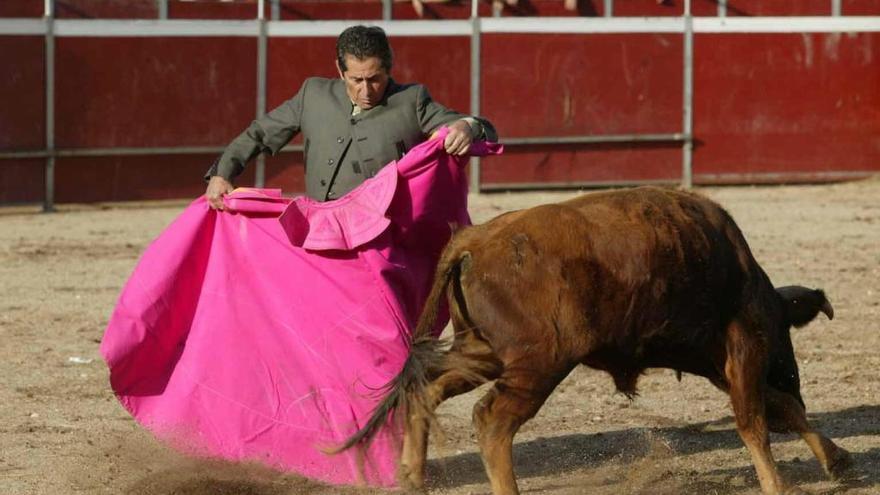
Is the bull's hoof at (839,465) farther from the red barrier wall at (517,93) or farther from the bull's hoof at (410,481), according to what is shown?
the red barrier wall at (517,93)

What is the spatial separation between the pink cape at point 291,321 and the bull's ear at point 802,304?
3.05 feet

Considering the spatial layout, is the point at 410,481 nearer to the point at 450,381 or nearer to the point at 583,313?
the point at 450,381

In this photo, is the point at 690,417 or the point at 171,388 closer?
the point at 171,388

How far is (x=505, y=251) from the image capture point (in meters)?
3.65

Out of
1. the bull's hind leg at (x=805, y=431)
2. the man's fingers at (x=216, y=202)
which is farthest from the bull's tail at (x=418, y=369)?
the bull's hind leg at (x=805, y=431)

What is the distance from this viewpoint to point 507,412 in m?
3.65

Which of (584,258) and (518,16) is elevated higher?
(518,16)

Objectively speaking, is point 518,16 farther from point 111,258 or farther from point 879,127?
point 111,258

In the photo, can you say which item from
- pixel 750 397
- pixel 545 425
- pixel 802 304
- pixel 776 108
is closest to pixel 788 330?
pixel 802 304

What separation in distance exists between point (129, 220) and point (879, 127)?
20.2 feet

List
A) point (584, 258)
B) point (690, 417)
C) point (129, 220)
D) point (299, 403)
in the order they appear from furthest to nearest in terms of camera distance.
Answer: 1. point (129, 220)
2. point (690, 417)
3. point (299, 403)
4. point (584, 258)

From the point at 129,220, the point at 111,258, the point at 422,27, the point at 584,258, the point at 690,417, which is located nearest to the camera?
the point at 584,258

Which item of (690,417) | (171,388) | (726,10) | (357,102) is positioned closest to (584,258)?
(357,102)

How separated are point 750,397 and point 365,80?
126cm
